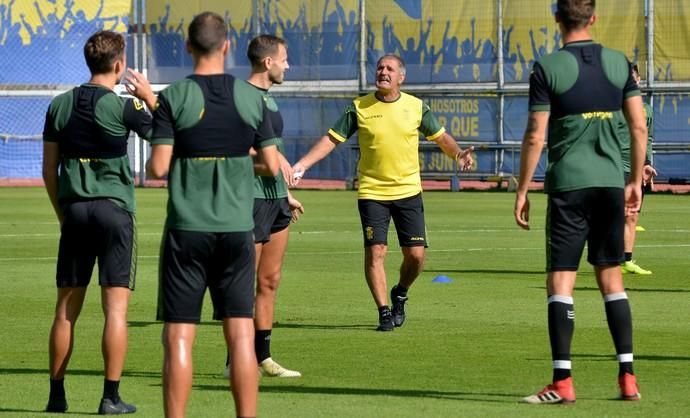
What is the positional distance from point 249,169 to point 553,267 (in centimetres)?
234

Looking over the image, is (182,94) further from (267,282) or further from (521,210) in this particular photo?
(267,282)

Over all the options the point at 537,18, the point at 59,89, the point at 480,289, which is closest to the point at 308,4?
the point at 537,18

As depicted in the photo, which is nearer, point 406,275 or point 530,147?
point 530,147

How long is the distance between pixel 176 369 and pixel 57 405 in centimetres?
177

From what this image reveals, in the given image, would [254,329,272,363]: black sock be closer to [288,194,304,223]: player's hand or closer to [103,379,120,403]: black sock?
[288,194,304,223]: player's hand

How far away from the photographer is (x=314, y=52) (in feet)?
143

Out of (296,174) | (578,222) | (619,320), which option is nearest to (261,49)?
(296,174)

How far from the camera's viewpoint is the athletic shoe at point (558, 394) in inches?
356

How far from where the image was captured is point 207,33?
24.2 ft

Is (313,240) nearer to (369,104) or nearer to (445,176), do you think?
(369,104)

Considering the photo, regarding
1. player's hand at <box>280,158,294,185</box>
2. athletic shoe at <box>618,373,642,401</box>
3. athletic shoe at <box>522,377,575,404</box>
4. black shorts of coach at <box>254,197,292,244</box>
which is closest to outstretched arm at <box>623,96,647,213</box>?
athletic shoe at <box>618,373,642,401</box>

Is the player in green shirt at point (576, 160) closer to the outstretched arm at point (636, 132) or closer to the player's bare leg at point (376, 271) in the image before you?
the outstretched arm at point (636, 132)

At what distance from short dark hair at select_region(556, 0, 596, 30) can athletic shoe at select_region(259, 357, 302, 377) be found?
297 centimetres

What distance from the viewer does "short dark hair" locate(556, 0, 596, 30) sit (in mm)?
8961
